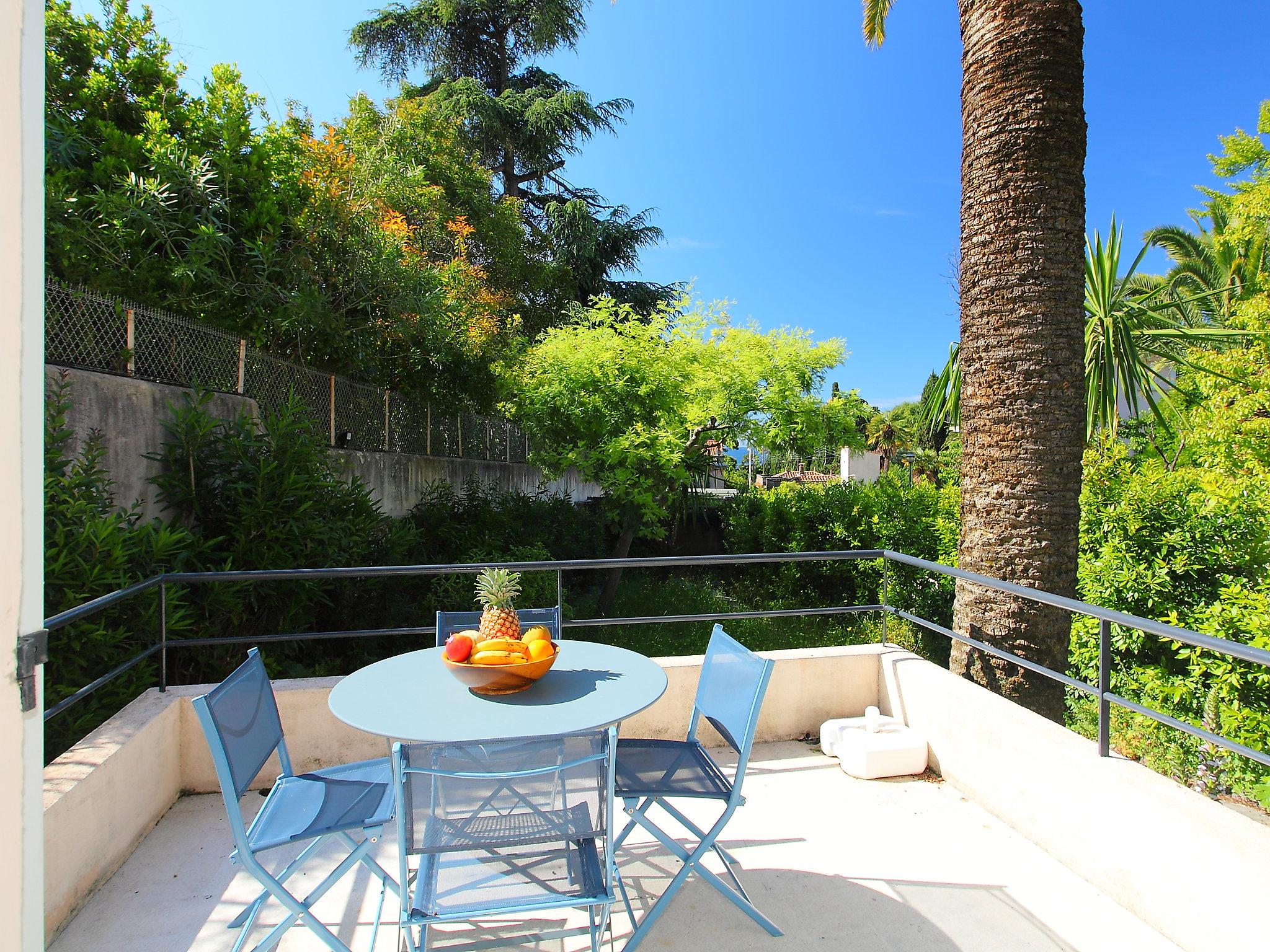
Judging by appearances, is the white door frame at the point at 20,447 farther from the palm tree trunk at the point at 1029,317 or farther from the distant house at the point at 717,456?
the distant house at the point at 717,456

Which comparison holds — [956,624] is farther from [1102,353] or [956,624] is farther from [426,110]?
[426,110]

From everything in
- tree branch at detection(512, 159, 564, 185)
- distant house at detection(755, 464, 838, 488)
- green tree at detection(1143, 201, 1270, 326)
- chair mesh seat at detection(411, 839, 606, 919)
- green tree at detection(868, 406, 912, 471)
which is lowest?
chair mesh seat at detection(411, 839, 606, 919)

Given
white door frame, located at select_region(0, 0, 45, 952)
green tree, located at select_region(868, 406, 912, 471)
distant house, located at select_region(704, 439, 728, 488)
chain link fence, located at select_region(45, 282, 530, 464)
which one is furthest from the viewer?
green tree, located at select_region(868, 406, 912, 471)

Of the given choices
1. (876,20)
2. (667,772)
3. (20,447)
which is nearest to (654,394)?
(876,20)

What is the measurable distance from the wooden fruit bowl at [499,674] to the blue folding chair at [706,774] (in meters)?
0.45

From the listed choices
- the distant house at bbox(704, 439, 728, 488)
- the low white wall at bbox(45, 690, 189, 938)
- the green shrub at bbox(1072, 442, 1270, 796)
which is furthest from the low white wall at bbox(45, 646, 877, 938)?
the distant house at bbox(704, 439, 728, 488)

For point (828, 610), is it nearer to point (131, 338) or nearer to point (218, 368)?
point (131, 338)

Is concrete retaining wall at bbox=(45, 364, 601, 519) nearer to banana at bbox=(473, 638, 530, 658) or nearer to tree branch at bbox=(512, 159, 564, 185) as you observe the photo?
banana at bbox=(473, 638, 530, 658)

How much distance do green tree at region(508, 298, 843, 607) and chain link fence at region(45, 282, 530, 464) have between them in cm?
168

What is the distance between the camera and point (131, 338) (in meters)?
4.58

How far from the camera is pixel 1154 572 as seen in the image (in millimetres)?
6062

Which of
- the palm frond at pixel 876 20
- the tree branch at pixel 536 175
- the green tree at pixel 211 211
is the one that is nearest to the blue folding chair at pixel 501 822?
the green tree at pixel 211 211

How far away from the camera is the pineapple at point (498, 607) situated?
89.7 inches

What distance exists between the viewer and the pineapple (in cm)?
228
